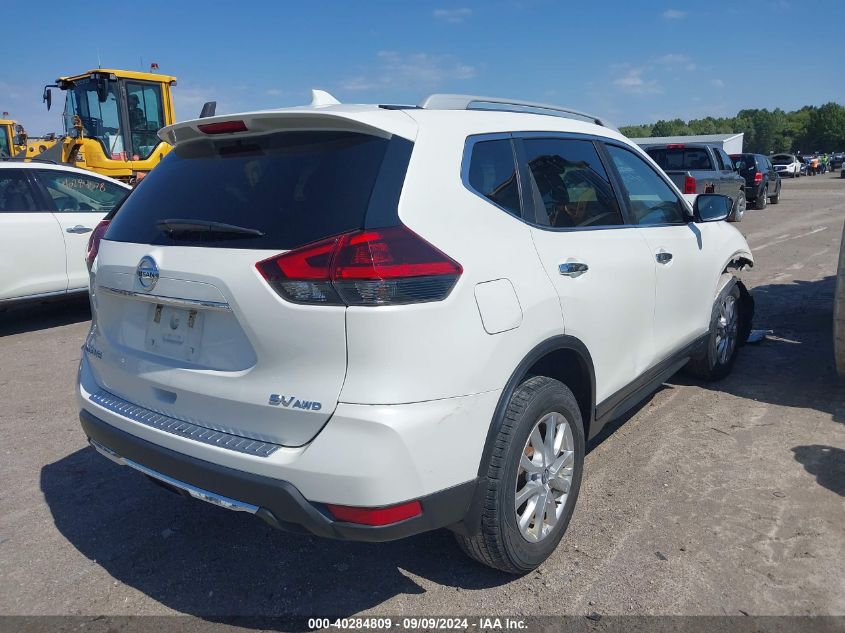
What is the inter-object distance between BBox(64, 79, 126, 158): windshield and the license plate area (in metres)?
11.9

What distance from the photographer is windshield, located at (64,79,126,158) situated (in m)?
13.1

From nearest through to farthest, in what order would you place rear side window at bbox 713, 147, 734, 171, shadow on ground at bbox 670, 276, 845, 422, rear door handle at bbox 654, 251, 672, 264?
rear door handle at bbox 654, 251, 672, 264, shadow on ground at bbox 670, 276, 845, 422, rear side window at bbox 713, 147, 734, 171

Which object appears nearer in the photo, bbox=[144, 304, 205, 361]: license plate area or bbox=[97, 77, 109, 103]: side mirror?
bbox=[144, 304, 205, 361]: license plate area

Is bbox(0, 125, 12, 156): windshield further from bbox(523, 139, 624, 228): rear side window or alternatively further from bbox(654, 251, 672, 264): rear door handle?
bbox(654, 251, 672, 264): rear door handle

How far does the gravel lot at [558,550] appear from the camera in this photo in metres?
2.64

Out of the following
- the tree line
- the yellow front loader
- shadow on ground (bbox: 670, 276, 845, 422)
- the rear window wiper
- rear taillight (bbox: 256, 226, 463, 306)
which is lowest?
shadow on ground (bbox: 670, 276, 845, 422)

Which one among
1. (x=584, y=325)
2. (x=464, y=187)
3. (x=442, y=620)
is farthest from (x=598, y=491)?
(x=464, y=187)

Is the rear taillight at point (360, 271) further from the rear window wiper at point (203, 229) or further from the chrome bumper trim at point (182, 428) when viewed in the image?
the chrome bumper trim at point (182, 428)

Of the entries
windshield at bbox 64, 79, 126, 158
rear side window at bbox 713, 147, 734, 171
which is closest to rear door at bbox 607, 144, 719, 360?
windshield at bbox 64, 79, 126, 158

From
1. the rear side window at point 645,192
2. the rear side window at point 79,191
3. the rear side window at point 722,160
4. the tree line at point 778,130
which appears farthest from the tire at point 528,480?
the tree line at point 778,130

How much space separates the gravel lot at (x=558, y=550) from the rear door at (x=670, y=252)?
2.20 feet

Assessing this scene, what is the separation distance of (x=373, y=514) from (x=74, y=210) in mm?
6479

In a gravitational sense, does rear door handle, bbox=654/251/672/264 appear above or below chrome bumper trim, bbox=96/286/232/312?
below

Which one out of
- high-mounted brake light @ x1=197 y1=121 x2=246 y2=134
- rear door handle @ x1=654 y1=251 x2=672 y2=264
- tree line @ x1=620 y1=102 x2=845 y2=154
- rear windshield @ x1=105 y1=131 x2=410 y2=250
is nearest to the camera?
rear windshield @ x1=105 y1=131 x2=410 y2=250
